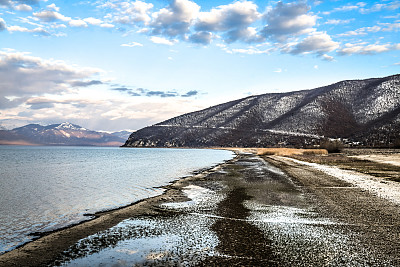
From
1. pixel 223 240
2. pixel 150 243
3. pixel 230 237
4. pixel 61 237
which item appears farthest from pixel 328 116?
pixel 61 237

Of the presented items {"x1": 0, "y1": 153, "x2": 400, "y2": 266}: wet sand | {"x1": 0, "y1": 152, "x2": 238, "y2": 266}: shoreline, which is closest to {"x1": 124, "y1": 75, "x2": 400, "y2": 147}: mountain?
{"x1": 0, "y1": 153, "x2": 400, "y2": 266}: wet sand

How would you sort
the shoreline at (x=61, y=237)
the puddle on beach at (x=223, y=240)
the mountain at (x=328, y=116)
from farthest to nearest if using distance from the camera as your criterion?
the mountain at (x=328, y=116) → the shoreline at (x=61, y=237) → the puddle on beach at (x=223, y=240)

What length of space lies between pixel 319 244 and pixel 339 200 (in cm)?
740

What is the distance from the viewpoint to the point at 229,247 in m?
6.87

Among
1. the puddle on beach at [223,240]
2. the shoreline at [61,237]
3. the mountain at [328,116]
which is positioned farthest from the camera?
the mountain at [328,116]

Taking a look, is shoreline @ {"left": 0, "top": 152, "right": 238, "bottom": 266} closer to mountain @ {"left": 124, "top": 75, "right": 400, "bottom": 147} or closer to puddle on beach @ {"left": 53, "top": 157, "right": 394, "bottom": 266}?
puddle on beach @ {"left": 53, "top": 157, "right": 394, "bottom": 266}

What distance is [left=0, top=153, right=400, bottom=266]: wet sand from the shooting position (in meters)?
6.19

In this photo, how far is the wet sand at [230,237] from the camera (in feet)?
20.3

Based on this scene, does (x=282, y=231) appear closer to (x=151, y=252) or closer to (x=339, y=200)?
(x=151, y=252)

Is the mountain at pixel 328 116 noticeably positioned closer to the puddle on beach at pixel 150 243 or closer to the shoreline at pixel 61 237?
the shoreline at pixel 61 237

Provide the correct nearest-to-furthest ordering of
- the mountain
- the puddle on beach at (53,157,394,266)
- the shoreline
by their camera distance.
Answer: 1. the puddle on beach at (53,157,394,266)
2. the shoreline
3. the mountain

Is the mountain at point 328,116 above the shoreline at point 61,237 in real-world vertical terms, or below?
above

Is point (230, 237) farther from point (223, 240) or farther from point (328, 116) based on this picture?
point (328, 116)

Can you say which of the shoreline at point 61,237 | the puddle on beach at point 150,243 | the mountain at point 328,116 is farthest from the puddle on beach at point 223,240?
the mountain at point 328,116
